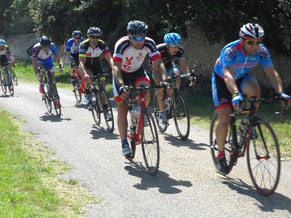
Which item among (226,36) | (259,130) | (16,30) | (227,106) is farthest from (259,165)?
(16,30)

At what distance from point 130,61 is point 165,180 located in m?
2.04

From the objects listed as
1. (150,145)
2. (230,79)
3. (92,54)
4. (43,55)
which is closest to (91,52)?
Answer: (92,54)

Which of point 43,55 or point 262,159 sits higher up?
point 43,55

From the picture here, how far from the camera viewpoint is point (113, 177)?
6.33 metres

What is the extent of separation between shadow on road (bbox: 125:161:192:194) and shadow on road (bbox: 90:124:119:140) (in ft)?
7.44

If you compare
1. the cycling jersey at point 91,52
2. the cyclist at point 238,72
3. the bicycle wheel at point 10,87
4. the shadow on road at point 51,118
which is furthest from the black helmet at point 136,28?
the bicycle wheel at point 10,87

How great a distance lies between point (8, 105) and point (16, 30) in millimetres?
31380

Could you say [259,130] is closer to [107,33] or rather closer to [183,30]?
[183,30]

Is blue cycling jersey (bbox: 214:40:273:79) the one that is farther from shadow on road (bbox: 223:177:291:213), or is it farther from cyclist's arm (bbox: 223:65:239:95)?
shadow on road (bbox: 223:177:291:213)

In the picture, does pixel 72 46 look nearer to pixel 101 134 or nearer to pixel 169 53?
pixel 101 134

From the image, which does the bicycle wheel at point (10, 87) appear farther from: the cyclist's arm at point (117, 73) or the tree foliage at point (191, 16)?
the cyclist's arm at point (117, 73)

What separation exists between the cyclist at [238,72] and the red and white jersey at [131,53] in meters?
1.30

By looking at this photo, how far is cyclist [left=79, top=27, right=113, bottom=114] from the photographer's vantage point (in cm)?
975

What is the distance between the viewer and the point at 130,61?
23.2ft
